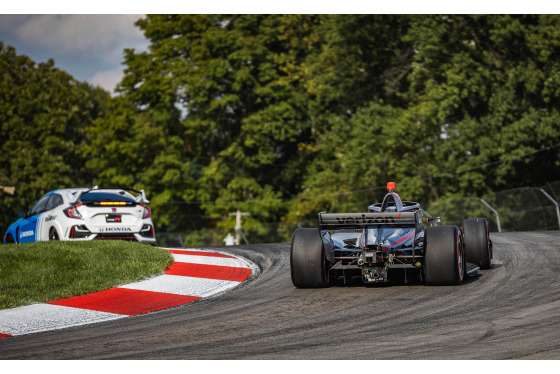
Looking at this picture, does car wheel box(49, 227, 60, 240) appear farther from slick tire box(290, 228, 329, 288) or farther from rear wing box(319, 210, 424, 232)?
rear wing box(319, 210, 424, 232)

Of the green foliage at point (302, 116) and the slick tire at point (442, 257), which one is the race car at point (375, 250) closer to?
the slick tire at point (442, 257)

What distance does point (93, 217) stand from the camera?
1432cm

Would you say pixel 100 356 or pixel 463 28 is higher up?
pixel 463 28

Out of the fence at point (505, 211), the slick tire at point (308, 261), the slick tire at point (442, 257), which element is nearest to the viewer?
the slick tire at point (442, 257)

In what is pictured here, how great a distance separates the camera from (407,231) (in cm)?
965

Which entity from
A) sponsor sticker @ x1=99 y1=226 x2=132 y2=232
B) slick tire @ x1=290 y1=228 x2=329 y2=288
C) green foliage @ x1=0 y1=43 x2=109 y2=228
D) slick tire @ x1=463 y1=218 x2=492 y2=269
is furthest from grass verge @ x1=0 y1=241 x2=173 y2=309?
green foliage @ x1=0 y1=43 x2=109 y2=228

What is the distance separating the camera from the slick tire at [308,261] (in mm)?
9594

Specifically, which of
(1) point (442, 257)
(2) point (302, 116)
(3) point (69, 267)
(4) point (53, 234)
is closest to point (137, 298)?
(3) point (69, 267)

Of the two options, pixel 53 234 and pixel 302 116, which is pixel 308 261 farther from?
pixel 302 116

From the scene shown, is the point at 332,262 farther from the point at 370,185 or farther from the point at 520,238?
the point at 370,185

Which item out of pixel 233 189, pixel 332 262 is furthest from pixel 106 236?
pixel 233 189

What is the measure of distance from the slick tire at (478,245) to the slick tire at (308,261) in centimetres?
250

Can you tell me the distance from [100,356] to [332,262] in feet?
14.5

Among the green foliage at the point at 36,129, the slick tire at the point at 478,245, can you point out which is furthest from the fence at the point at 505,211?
the green foliage at the point at 36,129
